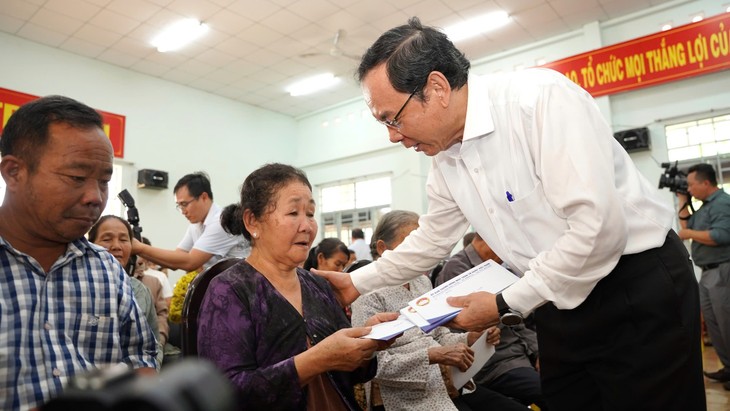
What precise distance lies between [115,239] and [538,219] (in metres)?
2.33

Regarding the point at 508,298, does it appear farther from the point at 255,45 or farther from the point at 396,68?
the point at 255,45

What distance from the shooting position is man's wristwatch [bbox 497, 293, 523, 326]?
139cm

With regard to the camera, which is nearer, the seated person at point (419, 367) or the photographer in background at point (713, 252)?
the seated person at point (419, 367)

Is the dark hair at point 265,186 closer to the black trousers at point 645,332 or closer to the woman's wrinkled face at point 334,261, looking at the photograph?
the black trousers at point 645,332

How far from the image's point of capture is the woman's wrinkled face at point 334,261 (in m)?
3.65

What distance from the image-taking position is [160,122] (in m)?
8.69

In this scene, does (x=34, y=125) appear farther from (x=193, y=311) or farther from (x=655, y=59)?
(x=655, y=59)

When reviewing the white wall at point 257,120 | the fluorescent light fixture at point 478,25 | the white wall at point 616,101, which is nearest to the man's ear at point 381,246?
the fluorescent light fixture at point 478,25

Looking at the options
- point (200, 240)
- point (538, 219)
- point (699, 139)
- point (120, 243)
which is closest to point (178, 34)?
point (200, 240)

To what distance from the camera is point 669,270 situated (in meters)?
1.31

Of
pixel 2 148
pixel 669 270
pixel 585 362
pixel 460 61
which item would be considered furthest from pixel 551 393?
pixel 2 148

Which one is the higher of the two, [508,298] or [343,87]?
[343,87]

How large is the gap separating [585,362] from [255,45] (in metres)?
7.34

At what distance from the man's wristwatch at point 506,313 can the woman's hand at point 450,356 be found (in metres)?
0.62
